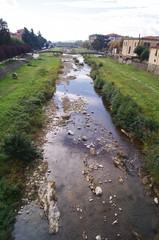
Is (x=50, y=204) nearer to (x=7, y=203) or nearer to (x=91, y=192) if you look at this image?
(x=7, y=203)

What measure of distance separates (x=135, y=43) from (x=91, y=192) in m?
71.9

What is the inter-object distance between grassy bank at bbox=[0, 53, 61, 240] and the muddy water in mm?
1094

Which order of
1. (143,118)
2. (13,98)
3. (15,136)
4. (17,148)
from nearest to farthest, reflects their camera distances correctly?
(17,148) → (15,136) → (143,118) → (13,98)

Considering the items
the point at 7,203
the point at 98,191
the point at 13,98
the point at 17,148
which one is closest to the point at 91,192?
the point at 98,191

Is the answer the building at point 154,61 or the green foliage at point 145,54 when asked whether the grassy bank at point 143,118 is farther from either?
the green foliage at point 145,54

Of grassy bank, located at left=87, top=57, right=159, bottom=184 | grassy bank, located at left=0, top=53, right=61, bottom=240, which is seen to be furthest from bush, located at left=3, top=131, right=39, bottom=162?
grassy bank, located at left=87, top=57, right=159, bottom=184

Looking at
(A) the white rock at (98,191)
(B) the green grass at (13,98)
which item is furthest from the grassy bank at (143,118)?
(B) the green grass at (13,98)

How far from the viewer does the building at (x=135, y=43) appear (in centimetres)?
6576

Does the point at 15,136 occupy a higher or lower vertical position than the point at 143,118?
higher

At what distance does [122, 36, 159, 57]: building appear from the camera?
6576 cm

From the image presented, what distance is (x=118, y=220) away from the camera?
33.9 ft

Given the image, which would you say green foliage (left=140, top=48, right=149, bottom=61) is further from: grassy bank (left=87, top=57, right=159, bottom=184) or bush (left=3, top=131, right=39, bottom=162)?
bush (left=3, top=131, right=39, bottom=162)

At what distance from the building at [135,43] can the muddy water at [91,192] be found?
57.7 m

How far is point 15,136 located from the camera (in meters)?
14.0
